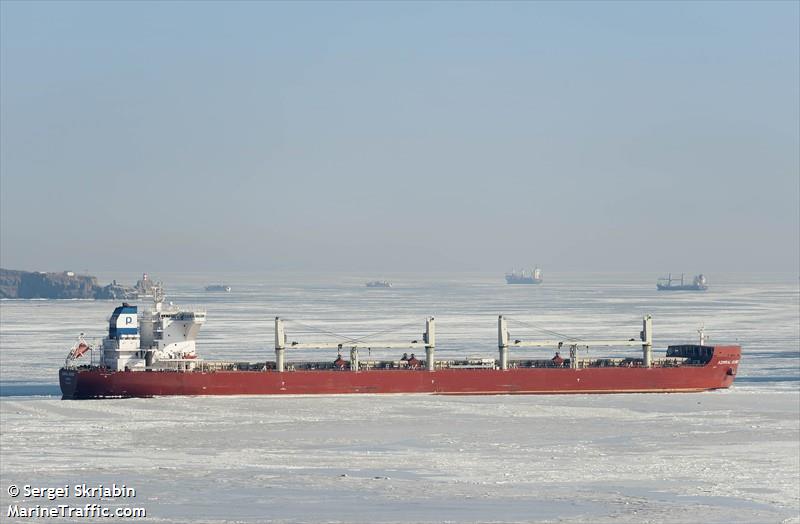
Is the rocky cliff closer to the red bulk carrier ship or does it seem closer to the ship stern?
the red bulk carrier ship

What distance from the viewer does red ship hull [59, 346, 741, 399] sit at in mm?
51531

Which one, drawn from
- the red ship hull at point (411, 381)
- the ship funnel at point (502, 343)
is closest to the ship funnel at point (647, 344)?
the red ship hull at point (411, 381)

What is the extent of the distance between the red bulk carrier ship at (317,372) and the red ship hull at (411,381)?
0.04m

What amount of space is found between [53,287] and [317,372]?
138451 mm

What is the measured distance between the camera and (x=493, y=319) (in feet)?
356

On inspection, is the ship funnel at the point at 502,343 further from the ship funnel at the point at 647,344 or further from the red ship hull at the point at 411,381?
the ship funnel at the point at 647,344

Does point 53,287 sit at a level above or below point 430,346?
above

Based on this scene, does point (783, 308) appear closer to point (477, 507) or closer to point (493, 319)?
point (493, 319)

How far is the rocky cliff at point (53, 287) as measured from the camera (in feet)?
596

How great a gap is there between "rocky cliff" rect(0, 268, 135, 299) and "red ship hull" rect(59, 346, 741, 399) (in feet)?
422

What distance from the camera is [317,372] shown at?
53750mm

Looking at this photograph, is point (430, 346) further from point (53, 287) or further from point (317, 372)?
point (53, 287)

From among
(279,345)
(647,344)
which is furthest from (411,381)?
(647,344)

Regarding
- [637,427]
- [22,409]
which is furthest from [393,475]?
[22,409]
